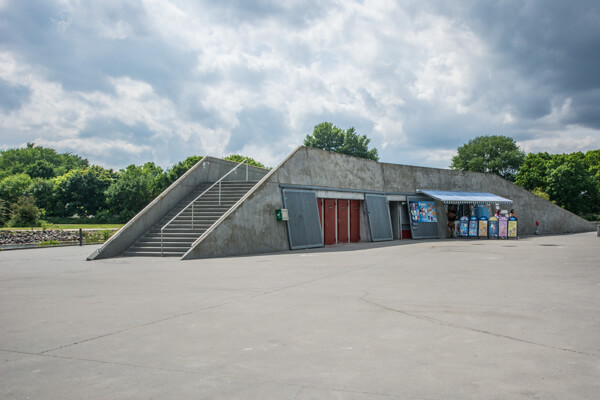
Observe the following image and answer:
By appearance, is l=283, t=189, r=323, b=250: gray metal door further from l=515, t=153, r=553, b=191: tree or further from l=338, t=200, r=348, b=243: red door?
l=515, t=153, r=553, b=191: tree

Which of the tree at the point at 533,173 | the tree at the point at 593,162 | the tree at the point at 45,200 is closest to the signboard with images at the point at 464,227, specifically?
the tree at the point at 533,173

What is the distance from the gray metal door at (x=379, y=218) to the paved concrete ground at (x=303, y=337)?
46.5ft

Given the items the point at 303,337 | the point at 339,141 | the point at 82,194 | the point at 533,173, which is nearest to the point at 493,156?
the point at 533,173

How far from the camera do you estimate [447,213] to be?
29.3 meters

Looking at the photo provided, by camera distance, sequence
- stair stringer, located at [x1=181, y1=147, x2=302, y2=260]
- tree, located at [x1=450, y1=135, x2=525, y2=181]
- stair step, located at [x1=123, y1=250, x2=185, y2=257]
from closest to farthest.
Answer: stair stringer, located at [x1=181, y1=147, x2=302, y2=260]
stair step, located at [x1=123, y1=250, x2=185, y2=257]
tree, located at [x1=450, y1=135, x2=525, y2=181]

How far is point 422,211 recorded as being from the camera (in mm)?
27516

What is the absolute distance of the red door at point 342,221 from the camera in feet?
75.5

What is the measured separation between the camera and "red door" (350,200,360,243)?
23906mm

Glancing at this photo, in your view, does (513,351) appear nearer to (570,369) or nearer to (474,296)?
(570,369)

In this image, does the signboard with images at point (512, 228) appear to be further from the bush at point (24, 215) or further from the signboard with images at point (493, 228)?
the bush at point (24, 215)

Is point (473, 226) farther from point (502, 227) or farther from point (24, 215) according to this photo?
point (24, 215)

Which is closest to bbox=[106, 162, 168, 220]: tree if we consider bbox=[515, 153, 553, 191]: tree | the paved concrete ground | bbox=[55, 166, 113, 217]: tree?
bbox=[55, 166, 113, 217]: tree

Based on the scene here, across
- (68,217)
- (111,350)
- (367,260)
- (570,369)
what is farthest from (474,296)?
(68,217)

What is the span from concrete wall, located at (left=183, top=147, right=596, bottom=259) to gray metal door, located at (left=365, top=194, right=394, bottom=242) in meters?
0.62
